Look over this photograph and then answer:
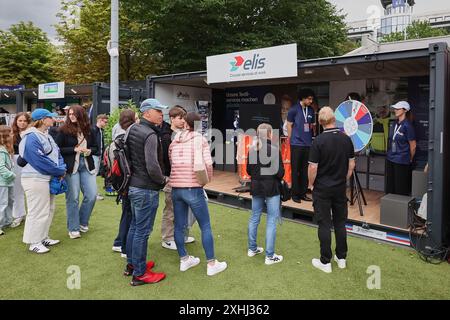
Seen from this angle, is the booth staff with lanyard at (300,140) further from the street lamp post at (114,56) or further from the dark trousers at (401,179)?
the street lamp post at (114,56)

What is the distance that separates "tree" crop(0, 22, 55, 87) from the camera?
26.5 metres

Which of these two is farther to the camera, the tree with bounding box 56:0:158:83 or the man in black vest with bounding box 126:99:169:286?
the tree with bounding box 56:0:158:83

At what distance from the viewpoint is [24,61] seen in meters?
26.9

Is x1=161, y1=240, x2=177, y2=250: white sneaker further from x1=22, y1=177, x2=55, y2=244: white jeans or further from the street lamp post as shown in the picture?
the street lamp post

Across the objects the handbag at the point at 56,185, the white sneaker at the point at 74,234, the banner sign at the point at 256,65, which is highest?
the banner sign at the point at 256,65

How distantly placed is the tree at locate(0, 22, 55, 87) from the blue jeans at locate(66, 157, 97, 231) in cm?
2391

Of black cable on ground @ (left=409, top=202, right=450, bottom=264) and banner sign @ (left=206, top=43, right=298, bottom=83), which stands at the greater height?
banner sign @ (left=206, top=43, right=298, bottom=83)

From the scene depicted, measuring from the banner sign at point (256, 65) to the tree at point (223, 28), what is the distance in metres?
9.34

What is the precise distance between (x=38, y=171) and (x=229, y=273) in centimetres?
245

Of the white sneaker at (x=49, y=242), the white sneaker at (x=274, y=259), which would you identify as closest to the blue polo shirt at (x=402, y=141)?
the white sneaker at (x=274, y=259)

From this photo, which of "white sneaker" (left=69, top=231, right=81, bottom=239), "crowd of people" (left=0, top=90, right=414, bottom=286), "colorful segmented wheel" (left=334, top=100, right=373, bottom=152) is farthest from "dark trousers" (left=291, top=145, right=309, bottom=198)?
"white sneaker" (left=69, top=231, right=81, bottom=239)

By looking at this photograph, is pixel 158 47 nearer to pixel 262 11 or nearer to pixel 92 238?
pixel 262 11

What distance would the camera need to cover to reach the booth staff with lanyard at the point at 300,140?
6277 mm

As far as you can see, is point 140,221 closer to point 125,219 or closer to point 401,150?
point 125,219
